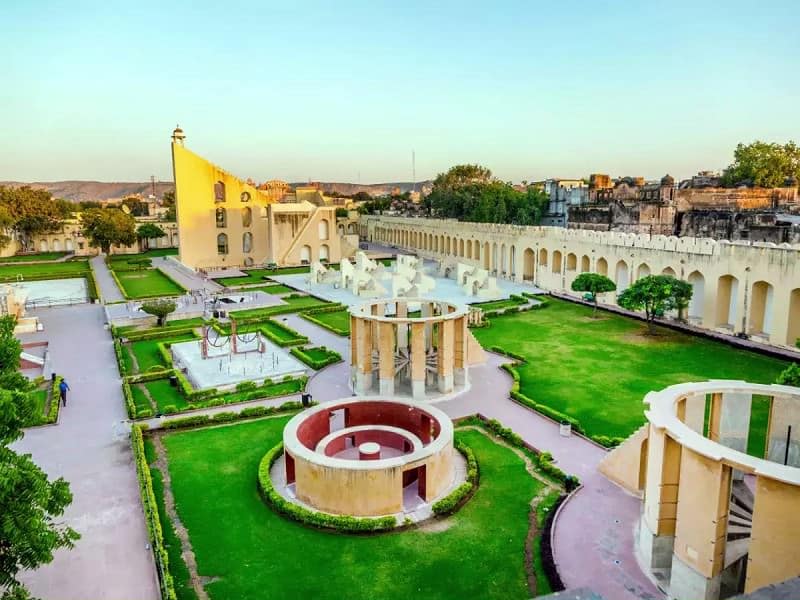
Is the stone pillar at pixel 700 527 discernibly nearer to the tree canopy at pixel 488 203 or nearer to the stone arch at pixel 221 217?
the stone arch at pixel 221 217

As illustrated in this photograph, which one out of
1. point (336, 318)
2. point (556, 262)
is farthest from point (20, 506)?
point (556, 262)

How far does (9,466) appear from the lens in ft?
28.3

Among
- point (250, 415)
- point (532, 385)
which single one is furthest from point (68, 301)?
point (532, 385)

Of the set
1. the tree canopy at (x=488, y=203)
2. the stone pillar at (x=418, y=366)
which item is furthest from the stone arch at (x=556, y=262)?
the stone pillar at (x=418, y=366)

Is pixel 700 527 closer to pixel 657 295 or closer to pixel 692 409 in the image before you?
pixel 692 409

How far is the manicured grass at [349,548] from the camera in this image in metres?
12.0

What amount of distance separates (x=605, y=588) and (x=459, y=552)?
10.0ft

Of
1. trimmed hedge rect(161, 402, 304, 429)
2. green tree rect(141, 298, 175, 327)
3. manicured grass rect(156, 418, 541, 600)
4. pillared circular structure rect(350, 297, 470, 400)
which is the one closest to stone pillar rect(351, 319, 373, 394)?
pillared circular structure rect(350, 297, 470, 400)

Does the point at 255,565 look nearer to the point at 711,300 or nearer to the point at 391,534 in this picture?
the point at 391,534

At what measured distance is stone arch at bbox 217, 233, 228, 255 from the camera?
196 feet

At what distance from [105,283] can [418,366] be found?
37192 millimetres

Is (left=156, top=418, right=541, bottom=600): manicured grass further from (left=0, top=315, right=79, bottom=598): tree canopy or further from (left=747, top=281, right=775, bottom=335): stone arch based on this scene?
(left=747, top=281, right=775, bottom=335): stone arch

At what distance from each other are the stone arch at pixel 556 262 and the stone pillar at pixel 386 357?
26.1 meters

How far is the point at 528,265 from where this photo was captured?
1932 inches
